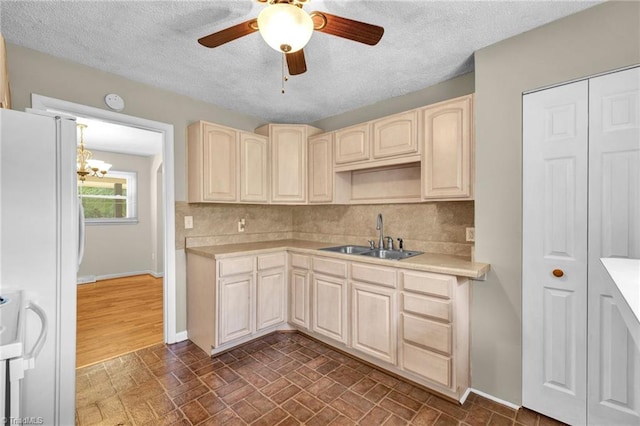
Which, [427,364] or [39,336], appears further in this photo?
[427,364]

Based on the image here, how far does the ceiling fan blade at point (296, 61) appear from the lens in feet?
5.41

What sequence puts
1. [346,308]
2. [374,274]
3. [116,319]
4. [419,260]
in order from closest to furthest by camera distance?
[419,260] < [374,274] < [346,308] < [116,319]

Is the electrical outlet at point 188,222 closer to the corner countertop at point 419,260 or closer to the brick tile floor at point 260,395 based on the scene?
the corner countertop at point 419,260

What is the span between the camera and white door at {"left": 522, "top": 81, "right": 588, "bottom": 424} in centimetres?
169

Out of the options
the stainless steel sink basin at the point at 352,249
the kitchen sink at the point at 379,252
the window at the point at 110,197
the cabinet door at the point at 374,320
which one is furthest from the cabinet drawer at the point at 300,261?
the window at the point at 110,197

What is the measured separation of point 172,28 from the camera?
72.5 inches

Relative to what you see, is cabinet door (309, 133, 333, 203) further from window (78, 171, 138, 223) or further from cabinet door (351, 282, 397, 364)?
window (78, 171, 138, 223)

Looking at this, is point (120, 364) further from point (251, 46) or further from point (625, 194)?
point (625, 194)

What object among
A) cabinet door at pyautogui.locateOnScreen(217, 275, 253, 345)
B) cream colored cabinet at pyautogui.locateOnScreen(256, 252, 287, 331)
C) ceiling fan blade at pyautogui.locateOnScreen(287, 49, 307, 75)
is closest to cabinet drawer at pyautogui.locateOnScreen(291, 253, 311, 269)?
cream colored cabinet at pyautogui.locateOnScreen(256, 252, 287, 331)

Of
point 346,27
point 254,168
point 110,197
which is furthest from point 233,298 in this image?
point 110,197

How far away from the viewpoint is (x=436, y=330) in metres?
1.99

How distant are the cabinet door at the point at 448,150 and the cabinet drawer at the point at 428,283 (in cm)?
65

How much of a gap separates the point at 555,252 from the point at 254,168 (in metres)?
2.70

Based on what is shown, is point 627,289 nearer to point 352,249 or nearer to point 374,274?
point 374,274
